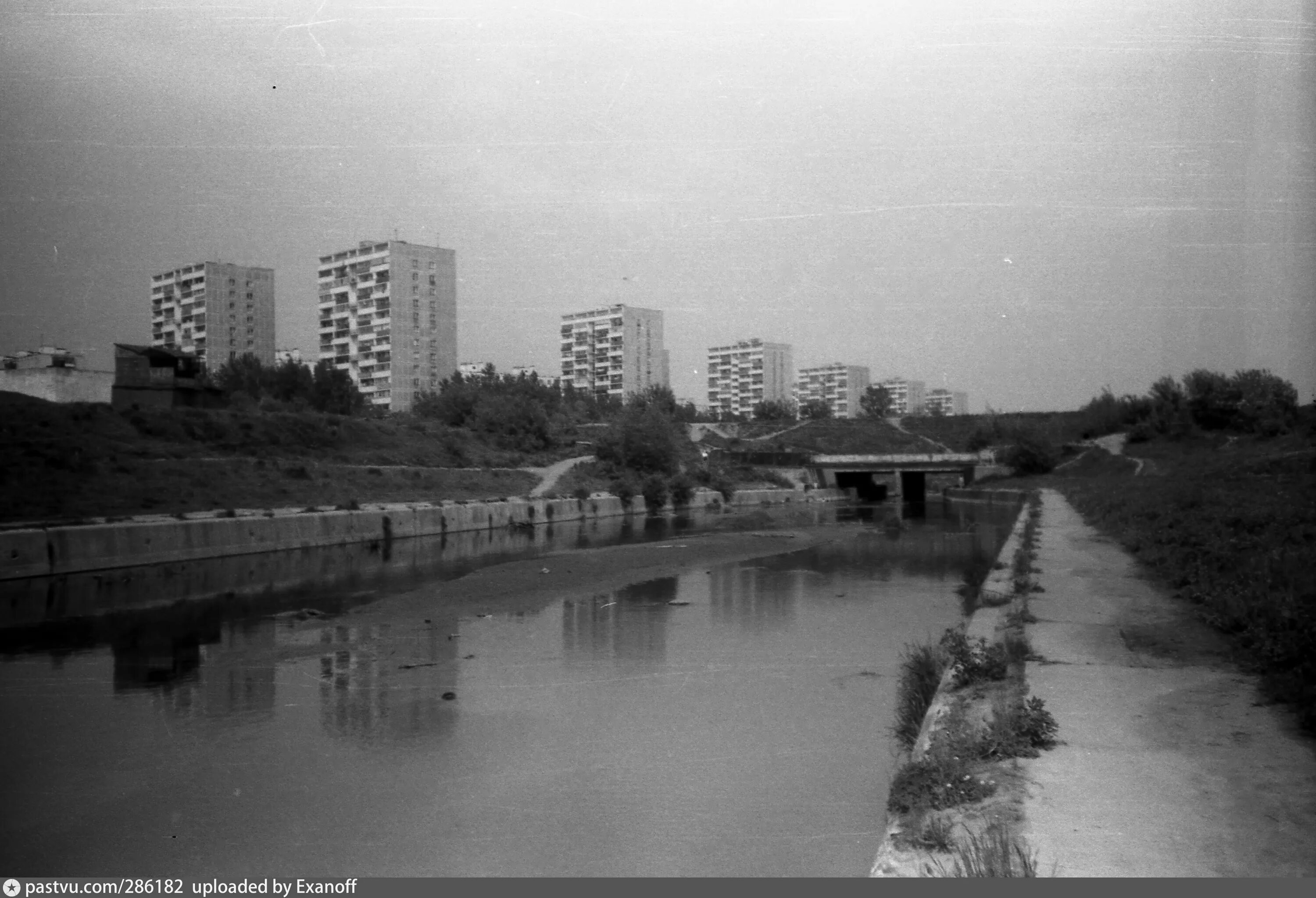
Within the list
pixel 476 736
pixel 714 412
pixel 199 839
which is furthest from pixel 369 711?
pixel 714 412

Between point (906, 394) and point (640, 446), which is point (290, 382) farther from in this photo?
point (906, 394)

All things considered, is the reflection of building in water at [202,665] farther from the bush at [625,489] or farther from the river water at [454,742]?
the bush at [625,489]

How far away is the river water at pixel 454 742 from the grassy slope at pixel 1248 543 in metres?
3.08

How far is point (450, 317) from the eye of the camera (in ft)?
332

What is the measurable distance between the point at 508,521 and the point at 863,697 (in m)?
26.8

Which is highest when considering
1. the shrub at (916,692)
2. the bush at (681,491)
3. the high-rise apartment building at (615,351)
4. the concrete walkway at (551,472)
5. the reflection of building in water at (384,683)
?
the high-rise apartment building at (615,351)

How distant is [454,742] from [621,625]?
6281 millimetres

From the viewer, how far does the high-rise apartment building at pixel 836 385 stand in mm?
179500

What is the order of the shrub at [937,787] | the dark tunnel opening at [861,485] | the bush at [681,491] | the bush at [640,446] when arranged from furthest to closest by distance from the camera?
the dark tunnel opening at [861,485], the bush at [640,446], the bush at [681,491], the shrub at [937,787]

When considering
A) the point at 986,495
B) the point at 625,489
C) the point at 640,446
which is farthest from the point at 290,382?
the point at 986,495

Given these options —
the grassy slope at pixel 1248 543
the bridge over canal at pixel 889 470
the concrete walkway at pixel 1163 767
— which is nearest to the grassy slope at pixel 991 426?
the bridge over canal at pixel 889 470

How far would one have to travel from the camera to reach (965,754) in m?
5.85

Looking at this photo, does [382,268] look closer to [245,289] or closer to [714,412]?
[245,289]

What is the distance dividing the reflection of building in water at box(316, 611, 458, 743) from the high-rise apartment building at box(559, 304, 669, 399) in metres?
101
